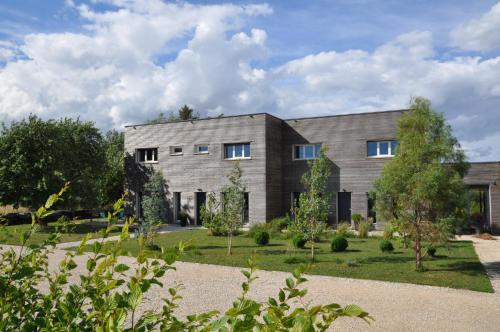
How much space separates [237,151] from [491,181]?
15.7m

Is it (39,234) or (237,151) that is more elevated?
(237,151)

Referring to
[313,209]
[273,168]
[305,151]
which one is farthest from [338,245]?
[305,151]

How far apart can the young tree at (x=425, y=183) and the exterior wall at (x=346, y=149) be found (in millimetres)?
12448

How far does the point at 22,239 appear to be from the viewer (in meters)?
2.61

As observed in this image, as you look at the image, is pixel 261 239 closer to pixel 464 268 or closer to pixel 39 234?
pixel 464 268

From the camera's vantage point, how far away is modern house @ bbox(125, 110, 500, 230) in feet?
88.8

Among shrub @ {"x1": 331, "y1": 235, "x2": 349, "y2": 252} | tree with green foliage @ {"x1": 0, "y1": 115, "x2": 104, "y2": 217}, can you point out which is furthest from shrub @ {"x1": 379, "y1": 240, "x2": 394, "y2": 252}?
tree with green foliage @ {"x1": 0, "y1": 115, "x2": 104, "y2": 217}

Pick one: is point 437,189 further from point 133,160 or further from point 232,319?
point 133,160

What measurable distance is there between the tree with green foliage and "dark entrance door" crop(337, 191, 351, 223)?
51.8 feet

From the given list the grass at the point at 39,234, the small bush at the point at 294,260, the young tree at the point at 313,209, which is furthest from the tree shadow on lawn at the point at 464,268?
the grass at the point at 39,234

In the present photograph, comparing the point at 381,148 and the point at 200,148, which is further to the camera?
the point at 200,148

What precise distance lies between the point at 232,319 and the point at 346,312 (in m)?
0.48

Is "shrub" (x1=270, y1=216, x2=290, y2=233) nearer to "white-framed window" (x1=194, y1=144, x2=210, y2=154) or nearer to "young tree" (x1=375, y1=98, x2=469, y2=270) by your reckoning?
"white-framed window" (x1=194, y1=144, x2=210, y2=154)

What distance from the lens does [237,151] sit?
29.8 metres
